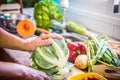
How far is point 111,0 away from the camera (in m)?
1.76

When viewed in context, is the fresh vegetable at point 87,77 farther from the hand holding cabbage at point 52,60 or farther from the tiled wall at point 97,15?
the tiled wall at point 97,15

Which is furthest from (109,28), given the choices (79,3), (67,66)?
(67,66)

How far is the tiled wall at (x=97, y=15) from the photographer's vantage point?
1.73 metres

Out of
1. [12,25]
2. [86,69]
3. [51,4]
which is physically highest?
[51,4]

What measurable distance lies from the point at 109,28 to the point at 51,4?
20.5 inches

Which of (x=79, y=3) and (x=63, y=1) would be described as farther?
(x=79, y=3)

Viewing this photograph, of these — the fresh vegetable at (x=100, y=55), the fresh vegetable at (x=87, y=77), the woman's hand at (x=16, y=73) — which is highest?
the woman's hand at (x=16, y=73)

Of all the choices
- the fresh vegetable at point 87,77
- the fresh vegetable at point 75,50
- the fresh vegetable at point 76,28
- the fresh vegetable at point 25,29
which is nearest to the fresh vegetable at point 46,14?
the fresh vegetable at point 76,28

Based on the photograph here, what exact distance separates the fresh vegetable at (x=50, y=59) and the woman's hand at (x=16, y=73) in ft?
0.50

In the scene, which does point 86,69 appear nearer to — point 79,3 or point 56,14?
point 56,14

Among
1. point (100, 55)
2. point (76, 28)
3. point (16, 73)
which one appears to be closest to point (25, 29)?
point (76, 28)

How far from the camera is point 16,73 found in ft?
2.48

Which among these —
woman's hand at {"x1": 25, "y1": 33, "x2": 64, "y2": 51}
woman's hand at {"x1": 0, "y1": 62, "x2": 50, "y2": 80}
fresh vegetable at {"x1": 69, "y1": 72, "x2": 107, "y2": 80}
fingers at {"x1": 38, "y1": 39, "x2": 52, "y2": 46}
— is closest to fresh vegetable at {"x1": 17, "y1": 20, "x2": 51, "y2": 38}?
woman's hand at {"x1": 25, "y1": 33, "x2": 64, "y2": 51}

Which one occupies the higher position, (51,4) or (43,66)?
(51,4)
